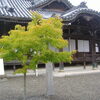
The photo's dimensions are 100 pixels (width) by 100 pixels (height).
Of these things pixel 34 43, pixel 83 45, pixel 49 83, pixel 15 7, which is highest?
pixel 15 7

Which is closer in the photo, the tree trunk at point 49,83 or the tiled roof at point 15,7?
the tree trunk at point 49,83

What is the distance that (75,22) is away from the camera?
51.6ft

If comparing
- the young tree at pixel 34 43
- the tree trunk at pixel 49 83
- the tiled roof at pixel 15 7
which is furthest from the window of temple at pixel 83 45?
the young tree at pixel 34 43

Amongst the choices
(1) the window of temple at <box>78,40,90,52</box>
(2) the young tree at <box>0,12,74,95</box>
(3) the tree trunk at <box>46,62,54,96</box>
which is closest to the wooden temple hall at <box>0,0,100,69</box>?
(1) the window of temple at <box>78,40,90,52</box>

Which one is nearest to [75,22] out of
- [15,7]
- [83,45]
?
[83,45]

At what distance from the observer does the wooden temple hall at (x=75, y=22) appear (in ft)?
45.6

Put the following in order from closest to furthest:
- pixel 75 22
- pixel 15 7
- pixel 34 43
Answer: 1. pixel 34 43
2. pixel 15 7
3. pixel 75 22

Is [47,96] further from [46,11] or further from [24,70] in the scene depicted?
[46,11]

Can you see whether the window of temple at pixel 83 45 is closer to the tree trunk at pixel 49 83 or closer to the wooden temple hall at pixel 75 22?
the wooden temple hall at pixel 75 22

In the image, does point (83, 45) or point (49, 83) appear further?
point (83, 45)

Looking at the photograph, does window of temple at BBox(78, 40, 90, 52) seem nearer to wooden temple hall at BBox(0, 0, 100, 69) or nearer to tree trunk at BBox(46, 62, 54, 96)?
wooden temple hall at BBox(0, 0, 100, 69)

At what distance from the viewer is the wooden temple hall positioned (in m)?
13.9

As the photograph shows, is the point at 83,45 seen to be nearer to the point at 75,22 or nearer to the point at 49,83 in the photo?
the point at 75,22

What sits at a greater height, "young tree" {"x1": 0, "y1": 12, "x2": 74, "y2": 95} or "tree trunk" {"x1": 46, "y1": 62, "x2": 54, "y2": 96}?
"young tree" {"x1": 0, "y1": 12, "x2": 74, "y2": 95}
